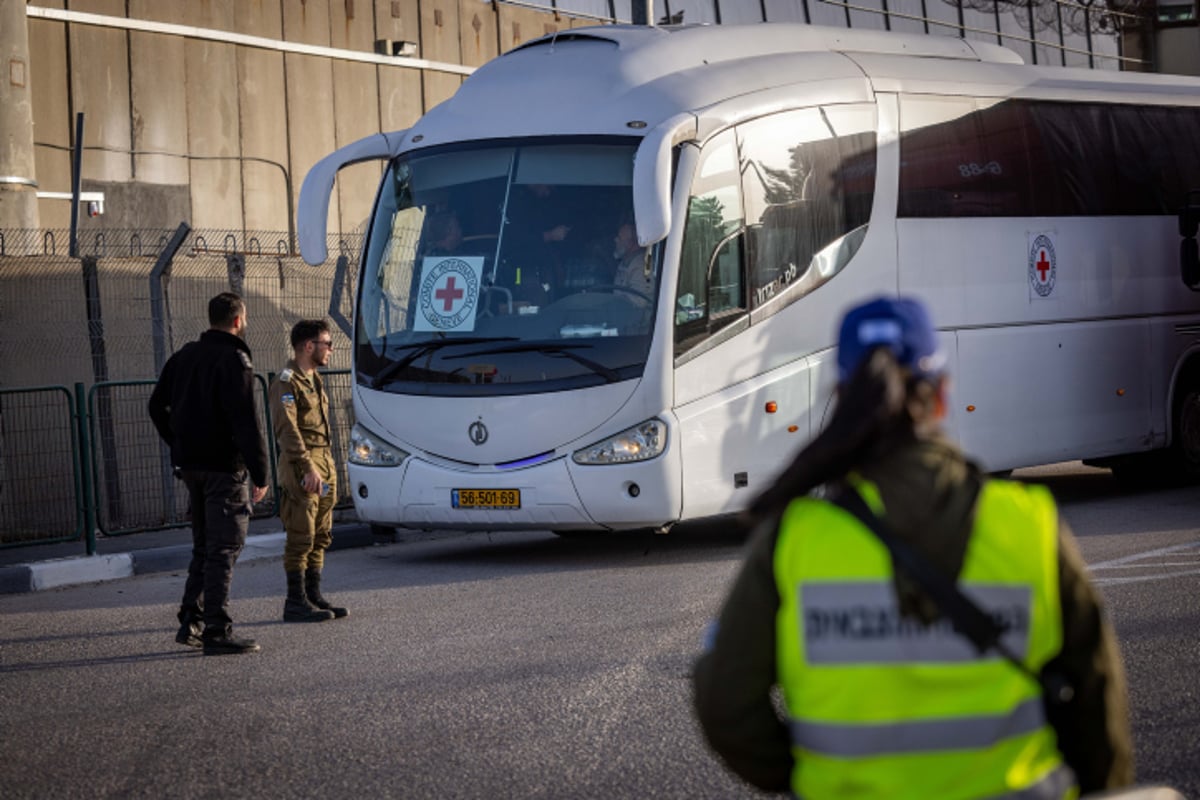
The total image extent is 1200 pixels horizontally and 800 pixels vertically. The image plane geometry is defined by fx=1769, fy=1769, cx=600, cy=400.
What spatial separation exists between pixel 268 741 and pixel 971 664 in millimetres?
4789

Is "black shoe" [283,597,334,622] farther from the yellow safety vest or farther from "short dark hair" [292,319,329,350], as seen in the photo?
the yellow safety vest

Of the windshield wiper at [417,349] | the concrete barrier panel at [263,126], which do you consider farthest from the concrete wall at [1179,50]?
the windshield wiper at [417,349]

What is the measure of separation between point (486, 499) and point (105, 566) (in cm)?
305

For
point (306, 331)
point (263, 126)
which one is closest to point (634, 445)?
point (306, 331)

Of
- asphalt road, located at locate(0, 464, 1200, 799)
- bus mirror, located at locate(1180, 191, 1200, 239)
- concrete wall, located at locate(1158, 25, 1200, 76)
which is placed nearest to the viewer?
asphalt road, located at locate(0, 464, 1200, 799)

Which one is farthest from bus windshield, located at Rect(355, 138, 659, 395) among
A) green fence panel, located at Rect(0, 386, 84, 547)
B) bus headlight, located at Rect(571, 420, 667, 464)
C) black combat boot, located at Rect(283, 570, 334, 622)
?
green fence panel, located at Rect(0, 386, 84, 547)

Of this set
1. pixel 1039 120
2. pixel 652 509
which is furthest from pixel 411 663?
pixel 1039 120

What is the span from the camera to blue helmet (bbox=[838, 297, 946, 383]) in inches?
104

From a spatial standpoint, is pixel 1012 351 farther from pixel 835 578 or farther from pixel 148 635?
pixel 835 578

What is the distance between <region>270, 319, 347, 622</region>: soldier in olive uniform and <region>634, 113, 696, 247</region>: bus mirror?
90.7 inches

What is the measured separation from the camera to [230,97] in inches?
1195

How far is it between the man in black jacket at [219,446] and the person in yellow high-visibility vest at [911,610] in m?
6.62

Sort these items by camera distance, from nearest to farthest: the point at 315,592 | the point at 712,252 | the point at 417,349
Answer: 1. the point at 315,592
2. the point at 712,252
3. the point at 417,349

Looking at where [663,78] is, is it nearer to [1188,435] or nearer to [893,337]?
[1188,435]
